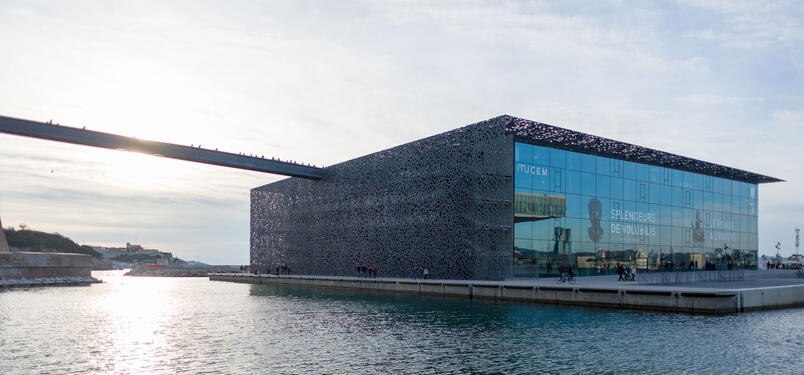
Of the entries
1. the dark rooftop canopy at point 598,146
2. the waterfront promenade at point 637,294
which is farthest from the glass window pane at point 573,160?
the waterfront promenade at point 637,294

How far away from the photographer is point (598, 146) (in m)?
44.5

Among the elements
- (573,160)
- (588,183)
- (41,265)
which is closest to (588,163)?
(588,183)

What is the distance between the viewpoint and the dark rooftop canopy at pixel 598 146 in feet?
130

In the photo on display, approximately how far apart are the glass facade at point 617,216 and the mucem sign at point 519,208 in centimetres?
9

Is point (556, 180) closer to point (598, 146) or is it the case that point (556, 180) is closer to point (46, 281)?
point (598, 146)

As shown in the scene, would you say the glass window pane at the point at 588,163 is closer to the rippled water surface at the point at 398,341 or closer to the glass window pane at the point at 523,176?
the glass window pane at the point at 523,176

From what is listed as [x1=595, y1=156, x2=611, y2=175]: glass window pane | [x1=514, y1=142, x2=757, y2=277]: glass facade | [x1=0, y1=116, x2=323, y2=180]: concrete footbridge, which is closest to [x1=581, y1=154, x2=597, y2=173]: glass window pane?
[x1=514, y1=142, x2=757, y2=277]: glass facade

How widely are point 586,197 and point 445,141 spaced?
11873mm

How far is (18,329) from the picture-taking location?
22.4m

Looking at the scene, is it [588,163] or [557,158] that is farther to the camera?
[588,163]

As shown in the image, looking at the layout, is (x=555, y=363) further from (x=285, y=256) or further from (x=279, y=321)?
(x=285, y=256)

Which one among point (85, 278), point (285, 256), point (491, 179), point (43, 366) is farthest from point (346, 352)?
point (85, 278)

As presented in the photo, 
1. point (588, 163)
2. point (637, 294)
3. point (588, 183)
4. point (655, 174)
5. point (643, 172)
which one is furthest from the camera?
point (655, 174)

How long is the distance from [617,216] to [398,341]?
33307 mm
